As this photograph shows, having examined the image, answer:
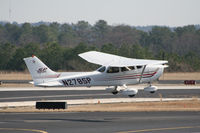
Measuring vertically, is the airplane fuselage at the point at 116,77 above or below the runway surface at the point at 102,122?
above

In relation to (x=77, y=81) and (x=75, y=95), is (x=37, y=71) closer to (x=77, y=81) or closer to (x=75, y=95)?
(x=77, y=81)

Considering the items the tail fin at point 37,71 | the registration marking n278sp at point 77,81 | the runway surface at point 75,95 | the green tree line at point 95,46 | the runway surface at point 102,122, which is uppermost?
the green tree line at point 95,46

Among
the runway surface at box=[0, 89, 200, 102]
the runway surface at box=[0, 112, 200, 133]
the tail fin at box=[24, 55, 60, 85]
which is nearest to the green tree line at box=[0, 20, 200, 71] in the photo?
the runway surface at box=[0, 89, 200, 102]

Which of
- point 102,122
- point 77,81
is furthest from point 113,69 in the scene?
point 102,122

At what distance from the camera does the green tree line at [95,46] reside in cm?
8044

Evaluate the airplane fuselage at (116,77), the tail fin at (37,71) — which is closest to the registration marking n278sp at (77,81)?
the airplane fuselage at (116,77)

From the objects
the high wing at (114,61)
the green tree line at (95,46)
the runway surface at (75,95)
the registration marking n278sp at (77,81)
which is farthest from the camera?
the green tree line at (95,46)

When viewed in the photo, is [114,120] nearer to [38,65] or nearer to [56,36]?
[38,65]

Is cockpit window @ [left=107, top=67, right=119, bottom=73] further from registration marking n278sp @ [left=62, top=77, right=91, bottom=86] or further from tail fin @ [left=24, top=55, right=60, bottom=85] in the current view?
tail fin @ [left=24, top=55, right=60, bottom=85]

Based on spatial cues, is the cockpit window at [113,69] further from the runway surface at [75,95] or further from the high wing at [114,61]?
the runway surface at [75,95]

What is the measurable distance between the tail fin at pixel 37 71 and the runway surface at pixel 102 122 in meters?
7.26

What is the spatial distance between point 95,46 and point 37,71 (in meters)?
76.4

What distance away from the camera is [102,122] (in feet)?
74.8

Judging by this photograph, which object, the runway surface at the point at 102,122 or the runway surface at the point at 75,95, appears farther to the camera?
the runway surface at the point at 75,95
